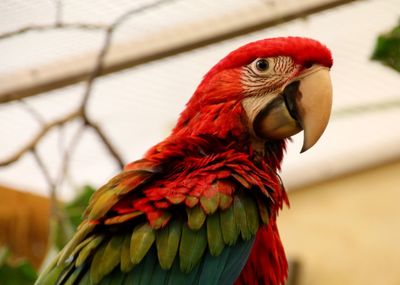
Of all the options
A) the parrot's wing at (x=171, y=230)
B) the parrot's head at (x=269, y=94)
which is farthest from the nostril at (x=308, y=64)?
the parrot's wing at (x=171, y=230)

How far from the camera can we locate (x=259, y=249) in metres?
1.24

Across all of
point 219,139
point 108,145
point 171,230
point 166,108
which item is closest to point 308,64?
point 219,139

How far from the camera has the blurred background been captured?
167cm

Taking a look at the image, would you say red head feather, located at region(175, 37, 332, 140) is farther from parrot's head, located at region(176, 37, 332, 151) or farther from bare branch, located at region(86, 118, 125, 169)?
bare branch, located at region(86, 118, 125, 169)

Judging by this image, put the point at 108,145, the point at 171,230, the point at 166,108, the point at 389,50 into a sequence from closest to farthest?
1. the point at 171,230
2. the point at 389,50
3. the point at 108,145
4. the point at 166,108

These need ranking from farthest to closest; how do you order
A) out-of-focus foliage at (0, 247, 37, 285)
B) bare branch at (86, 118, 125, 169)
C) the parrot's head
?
bare branch at (86, 118, 125, 169) < out-of-focus foliage at (0, 247, 37, 285) < the parrot's head

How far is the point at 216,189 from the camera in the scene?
1.17 m

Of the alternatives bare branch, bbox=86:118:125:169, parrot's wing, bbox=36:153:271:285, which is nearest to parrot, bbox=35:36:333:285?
parrot's wing, bbox=36:153:271:285

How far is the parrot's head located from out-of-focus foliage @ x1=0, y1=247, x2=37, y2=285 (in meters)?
0.41

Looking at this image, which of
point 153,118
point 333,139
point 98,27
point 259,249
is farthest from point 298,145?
point 259,249

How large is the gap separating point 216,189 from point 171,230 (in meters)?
0.09

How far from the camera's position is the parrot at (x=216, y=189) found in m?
1.15

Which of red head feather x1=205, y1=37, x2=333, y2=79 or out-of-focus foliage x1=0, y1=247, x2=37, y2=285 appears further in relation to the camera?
out-of-focus foliage x1=0, y1=247, x2=37, y2=285

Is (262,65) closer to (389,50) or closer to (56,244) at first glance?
(389,50)
